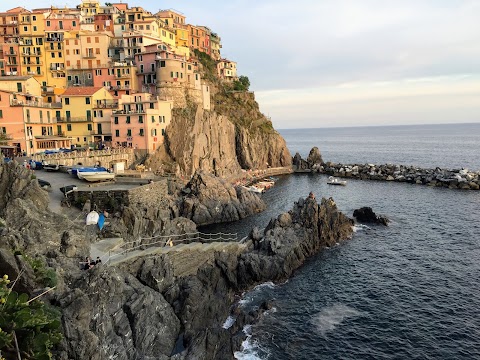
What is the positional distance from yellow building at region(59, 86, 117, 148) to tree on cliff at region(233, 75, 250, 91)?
46831 millimetres

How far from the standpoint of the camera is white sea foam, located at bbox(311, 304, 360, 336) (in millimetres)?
31500

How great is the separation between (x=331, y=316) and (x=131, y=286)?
1696 centimetres

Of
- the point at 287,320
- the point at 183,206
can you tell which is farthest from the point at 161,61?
the point at 287,320

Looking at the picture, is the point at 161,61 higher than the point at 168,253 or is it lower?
higher

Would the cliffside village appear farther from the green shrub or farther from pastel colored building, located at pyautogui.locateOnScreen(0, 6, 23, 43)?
the green shrub

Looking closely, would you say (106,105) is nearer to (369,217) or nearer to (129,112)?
(129,112)

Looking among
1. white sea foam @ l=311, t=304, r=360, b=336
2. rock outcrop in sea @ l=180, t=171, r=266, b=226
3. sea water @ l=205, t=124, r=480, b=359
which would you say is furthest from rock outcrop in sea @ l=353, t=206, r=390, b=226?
white sea foam @ l=311, t=304, r=360, b=336

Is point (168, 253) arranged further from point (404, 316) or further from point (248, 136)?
point (248, 136)

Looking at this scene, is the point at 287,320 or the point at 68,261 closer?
the point at 68,261

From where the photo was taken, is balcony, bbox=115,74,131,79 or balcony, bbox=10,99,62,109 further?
balcony, bbox=115,74,131,79

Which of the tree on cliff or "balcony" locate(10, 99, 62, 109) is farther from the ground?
the tree on cliff

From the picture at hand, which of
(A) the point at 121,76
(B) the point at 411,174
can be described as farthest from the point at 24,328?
(B) the point at 411,174

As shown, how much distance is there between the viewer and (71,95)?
253 feet

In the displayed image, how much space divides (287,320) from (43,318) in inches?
831
